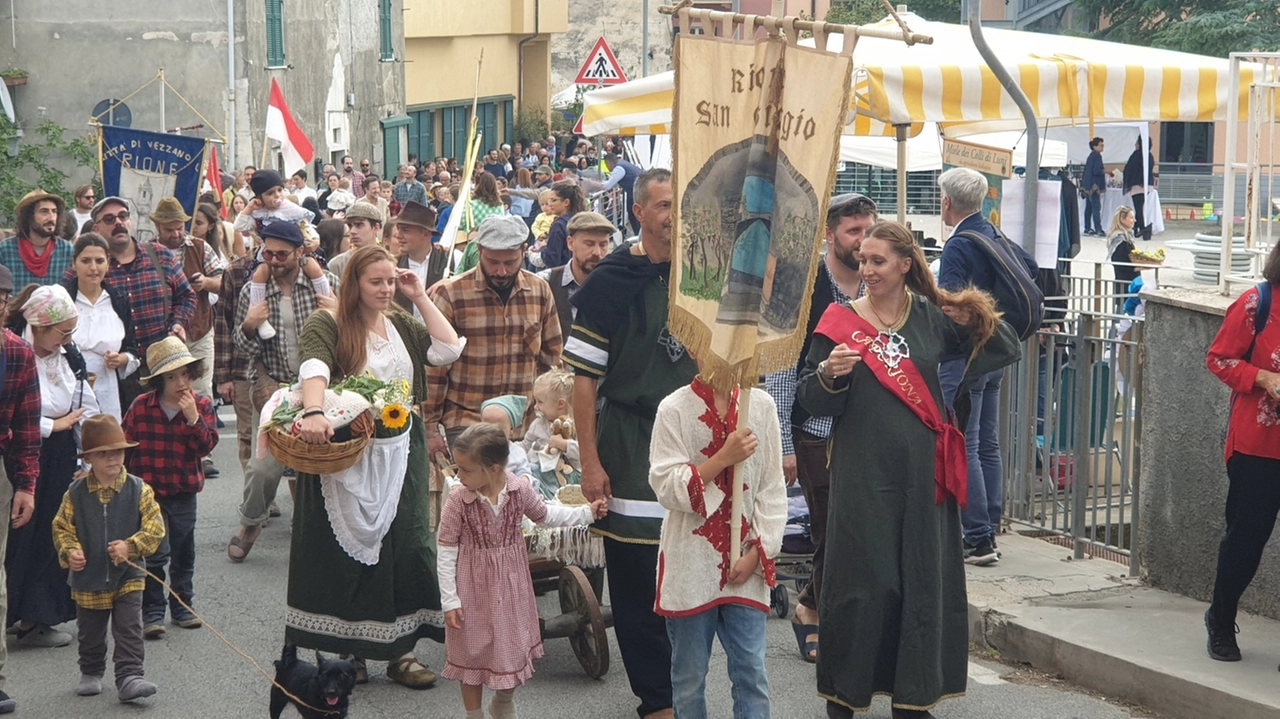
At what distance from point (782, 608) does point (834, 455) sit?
2111 mm

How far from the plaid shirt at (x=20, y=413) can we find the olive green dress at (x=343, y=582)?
1.09 m

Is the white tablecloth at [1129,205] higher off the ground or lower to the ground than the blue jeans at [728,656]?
higher

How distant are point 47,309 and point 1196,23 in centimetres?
4236

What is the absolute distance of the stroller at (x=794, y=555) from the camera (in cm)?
780

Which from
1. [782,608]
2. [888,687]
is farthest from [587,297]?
[782,608]

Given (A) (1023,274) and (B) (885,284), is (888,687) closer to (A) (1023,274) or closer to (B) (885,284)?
(B) (885,284)

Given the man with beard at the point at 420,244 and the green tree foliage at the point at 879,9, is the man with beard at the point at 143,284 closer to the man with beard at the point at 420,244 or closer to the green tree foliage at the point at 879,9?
the man with beard at the point at 420,244

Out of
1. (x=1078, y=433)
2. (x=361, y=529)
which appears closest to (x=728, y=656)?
(x=361, y=529)

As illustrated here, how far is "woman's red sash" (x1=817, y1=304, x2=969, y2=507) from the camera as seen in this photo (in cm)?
586

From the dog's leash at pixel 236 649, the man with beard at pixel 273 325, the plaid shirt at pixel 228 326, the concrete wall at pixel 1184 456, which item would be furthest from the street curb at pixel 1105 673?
the plaid shirt at pixel 228 326

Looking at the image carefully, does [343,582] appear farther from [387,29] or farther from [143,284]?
[387,29]

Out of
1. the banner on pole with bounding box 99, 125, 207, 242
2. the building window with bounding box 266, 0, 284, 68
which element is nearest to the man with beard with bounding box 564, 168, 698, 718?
the banner on pole with bounding box 99, 125, 207, 242

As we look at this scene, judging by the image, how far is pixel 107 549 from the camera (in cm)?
673

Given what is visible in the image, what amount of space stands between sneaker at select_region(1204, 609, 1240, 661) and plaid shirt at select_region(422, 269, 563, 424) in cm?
336
